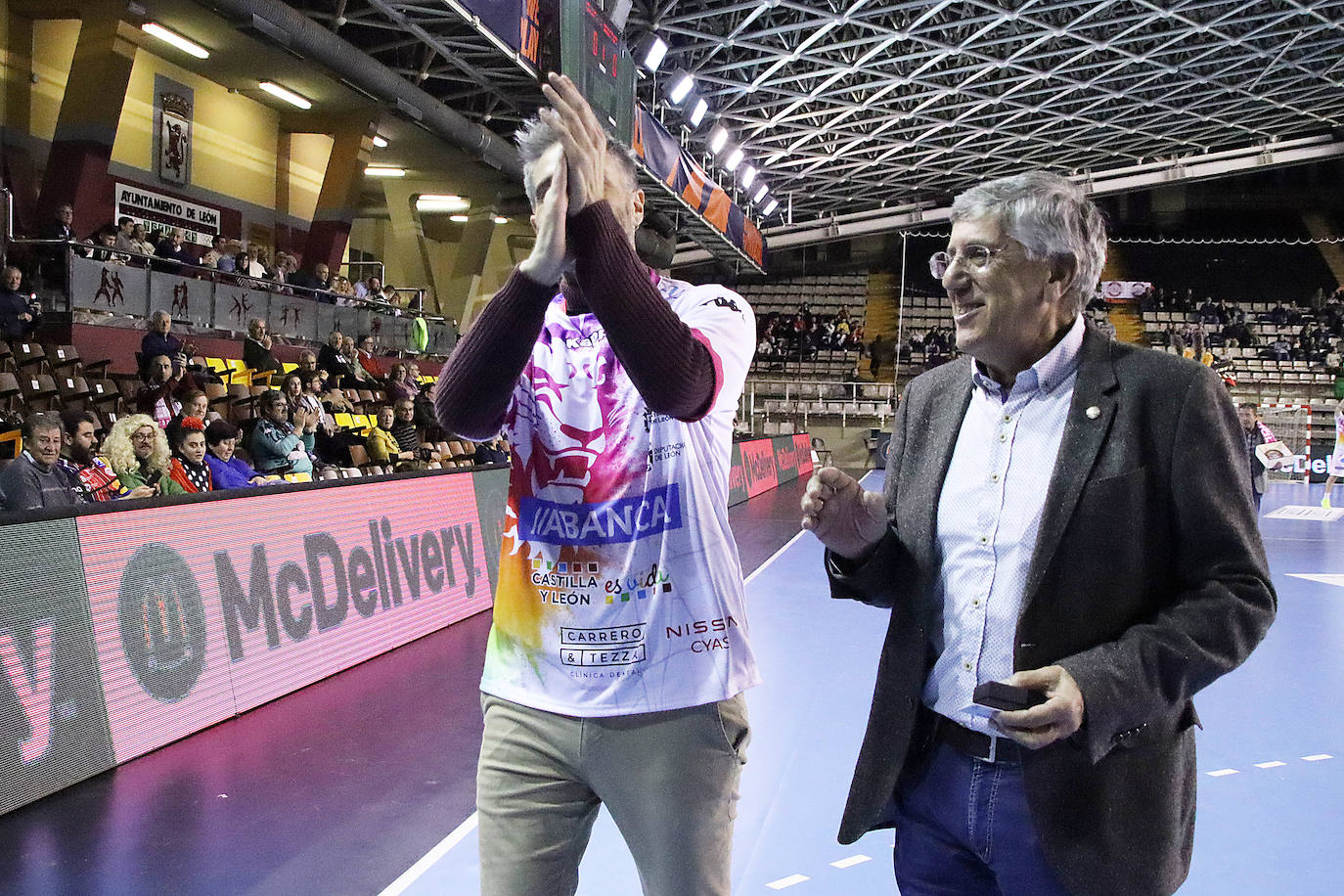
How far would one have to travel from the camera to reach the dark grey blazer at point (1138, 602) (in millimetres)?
1641

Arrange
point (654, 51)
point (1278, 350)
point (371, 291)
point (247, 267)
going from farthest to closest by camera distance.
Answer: point (1278, 350)
point (371, 291)
point (654, 51)
point (247, 267)

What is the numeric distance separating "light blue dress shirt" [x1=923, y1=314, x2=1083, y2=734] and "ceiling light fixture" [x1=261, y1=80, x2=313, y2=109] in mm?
19243

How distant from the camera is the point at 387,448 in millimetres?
11281

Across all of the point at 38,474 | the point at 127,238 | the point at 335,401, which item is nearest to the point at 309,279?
the point at 127,238

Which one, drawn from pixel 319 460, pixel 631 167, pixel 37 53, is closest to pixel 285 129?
pixel 37 53

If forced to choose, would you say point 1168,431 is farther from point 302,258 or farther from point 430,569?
point 302,258

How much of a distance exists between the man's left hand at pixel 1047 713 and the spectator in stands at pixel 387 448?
1010cm

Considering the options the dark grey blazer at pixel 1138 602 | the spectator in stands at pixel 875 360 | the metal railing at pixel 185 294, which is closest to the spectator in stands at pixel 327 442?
the metal railing at pixel 185 294

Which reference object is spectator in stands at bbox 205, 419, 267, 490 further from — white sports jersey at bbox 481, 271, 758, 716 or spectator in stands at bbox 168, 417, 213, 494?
white sports jersey at bbox 481, 271, 758, 716

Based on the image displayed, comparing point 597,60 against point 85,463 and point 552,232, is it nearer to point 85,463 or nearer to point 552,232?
point 85,463

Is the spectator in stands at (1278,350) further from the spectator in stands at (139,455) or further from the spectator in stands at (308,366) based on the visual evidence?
the spectator in stands at (139,455)

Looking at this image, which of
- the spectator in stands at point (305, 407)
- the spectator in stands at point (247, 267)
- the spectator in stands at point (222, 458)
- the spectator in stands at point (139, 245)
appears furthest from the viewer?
the spectator in stands at point (247, 267)

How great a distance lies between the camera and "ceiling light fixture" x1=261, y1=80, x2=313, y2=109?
1870 centimetres

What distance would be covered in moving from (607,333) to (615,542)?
43 centimetres
